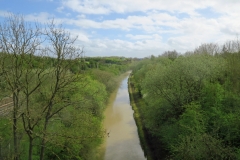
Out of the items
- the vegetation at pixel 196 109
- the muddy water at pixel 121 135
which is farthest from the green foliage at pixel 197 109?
the muddy water at pixel 121 135

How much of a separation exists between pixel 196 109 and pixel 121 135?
440 inches

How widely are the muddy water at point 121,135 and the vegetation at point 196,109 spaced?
6.00 ft

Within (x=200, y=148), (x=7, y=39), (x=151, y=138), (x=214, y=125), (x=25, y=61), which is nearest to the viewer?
(x=7, y=39)

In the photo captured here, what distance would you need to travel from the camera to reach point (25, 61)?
34.9 feet

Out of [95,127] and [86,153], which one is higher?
[95,127]

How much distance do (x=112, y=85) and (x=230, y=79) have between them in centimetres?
2809

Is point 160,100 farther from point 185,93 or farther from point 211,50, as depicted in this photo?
point 211,50

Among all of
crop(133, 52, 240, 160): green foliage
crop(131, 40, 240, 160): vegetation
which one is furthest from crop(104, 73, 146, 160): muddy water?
crop(133, 52, 240, 160): green foliage

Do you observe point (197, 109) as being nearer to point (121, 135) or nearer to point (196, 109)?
point (196, 109)

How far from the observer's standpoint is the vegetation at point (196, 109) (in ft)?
42.1

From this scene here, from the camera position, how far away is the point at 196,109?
1642 cm

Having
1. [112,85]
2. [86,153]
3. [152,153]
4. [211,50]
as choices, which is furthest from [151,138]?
[211,50]

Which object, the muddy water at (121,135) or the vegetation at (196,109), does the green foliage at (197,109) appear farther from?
the muddy water at (121,135)

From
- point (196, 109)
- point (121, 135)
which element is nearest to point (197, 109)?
point (196, 109)
